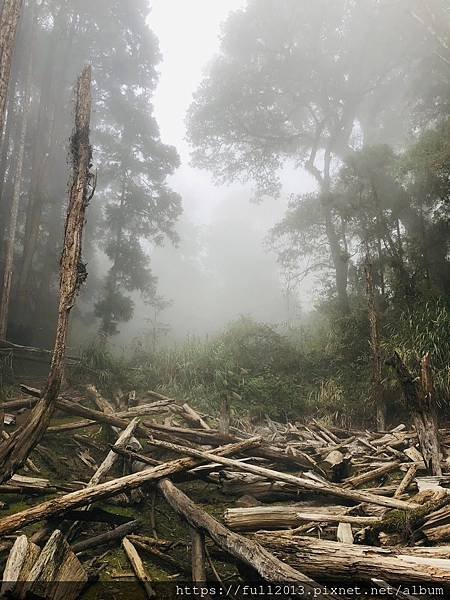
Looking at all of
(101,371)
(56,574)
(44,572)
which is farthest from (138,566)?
(101,371)

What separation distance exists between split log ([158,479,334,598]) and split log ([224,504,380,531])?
354 mm

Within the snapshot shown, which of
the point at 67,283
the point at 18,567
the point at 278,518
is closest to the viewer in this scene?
the point at 18,567

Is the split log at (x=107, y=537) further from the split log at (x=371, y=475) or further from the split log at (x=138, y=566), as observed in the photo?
the split log at (x=371, y=475)

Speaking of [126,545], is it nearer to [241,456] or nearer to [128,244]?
[241,456]

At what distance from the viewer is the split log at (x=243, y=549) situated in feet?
8.09

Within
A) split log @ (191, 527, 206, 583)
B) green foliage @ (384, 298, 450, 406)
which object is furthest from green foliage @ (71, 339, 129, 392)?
green foliage @ (384, 298, 450, 406)

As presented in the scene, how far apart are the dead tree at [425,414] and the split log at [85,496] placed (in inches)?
125

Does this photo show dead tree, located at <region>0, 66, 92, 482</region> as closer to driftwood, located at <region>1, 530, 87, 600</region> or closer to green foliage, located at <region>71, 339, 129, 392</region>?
driftwood, located at <region>1, 530, 87, 600</region>

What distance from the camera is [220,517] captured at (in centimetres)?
432

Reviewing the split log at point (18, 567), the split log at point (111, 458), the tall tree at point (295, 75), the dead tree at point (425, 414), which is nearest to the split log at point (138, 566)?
the split log at point (18, 567)

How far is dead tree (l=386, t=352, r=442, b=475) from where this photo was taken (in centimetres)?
485

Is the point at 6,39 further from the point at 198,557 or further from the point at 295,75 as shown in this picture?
the point at 295,75

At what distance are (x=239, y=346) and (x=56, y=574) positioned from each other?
9711 mm

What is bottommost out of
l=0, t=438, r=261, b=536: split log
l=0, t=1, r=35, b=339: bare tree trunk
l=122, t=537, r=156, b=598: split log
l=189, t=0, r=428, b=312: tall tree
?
l=122, t=537, r=156, b=598: split log
